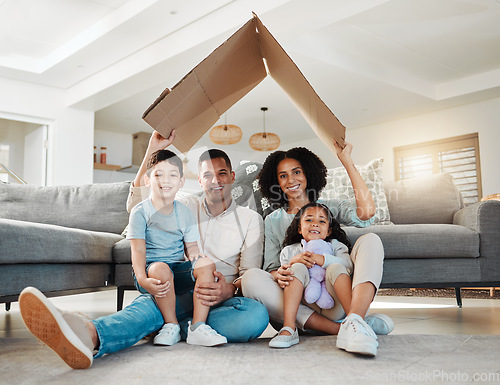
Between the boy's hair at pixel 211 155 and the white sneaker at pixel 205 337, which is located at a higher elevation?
the boy's hair at pixel 211 155

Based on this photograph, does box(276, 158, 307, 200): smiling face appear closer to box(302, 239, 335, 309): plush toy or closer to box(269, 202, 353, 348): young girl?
box(269, 202, 353, 348): young girl

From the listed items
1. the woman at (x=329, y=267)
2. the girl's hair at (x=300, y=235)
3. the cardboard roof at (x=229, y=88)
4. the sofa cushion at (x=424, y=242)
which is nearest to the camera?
the cardboard roof at (x=229, y=88)

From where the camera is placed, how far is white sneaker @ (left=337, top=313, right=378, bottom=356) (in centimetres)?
116

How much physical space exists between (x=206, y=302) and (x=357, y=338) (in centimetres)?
46

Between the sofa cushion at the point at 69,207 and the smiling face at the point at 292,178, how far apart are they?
1176mm

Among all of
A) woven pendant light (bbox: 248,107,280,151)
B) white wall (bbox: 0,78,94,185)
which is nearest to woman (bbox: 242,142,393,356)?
woven pendant light (bbox: 248,107,280,151)

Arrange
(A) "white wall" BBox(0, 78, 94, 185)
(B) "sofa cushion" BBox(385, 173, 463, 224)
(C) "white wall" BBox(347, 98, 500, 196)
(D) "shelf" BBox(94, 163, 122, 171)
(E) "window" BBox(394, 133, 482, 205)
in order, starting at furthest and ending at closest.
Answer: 1. (D) "shelf" BBox(94, 163, 122, 171)
2. (E) "window" BBox(394, 133, 482, 205)
3. (C) "white wall" BBox(347, 98, 500, 196)
4. (A) "white wall" BBox(0, 78, 94, 185)
5. (B) "sofa cushion" BBox(385, 173, 463, 224)

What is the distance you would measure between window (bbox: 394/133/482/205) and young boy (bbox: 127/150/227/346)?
5264 mm

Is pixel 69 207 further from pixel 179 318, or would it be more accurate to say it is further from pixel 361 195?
pixel 361 195

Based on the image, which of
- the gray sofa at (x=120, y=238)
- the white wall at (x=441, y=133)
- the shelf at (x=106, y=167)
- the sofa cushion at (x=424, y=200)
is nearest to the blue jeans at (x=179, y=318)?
the gray sofa at (x=120, y=238)

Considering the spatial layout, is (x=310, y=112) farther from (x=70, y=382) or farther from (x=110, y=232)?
(x=110, y=232)

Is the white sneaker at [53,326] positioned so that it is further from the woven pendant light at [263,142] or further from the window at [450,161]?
the window at [450,161]

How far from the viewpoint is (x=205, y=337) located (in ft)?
4.37

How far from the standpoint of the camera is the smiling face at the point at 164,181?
4.62ft
